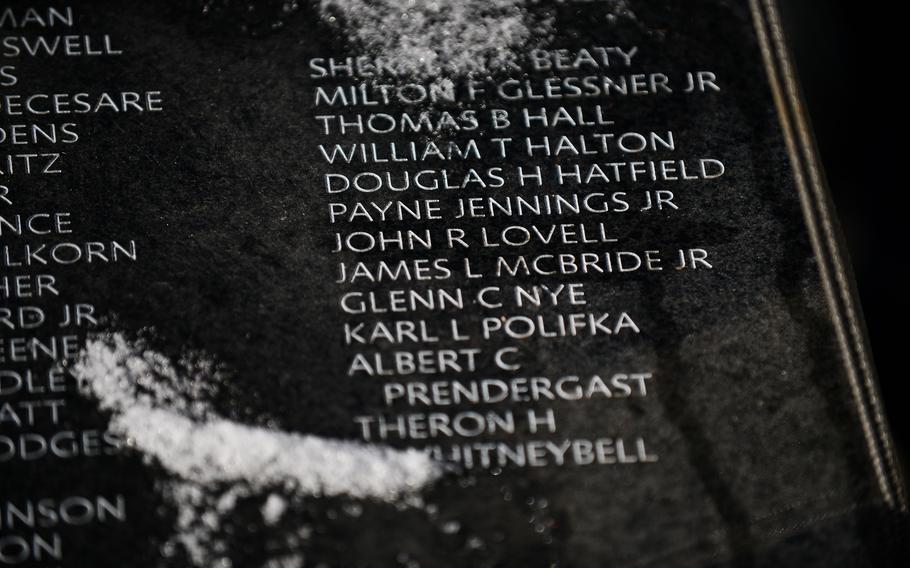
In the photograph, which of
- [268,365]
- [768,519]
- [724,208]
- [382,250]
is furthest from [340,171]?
[768,519]

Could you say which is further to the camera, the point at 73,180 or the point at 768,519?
the point at 73,180

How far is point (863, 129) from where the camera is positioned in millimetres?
4449

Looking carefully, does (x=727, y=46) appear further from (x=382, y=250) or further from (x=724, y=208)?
(x=382, y=250)

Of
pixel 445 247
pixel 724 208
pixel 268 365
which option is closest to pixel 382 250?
pixel 445 247

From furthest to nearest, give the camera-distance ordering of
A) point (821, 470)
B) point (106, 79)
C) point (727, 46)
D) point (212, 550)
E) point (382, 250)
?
point (727, 46) → point (106, 79) → point (382, 250) → point (821, 470) → point (212, 550)

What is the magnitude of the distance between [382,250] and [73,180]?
0.75 meters

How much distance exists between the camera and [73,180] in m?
3.04

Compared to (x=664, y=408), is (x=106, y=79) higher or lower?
higher

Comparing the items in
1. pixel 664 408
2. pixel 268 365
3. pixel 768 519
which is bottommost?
pixel 768 519

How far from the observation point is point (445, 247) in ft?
9.92

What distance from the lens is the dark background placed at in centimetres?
424

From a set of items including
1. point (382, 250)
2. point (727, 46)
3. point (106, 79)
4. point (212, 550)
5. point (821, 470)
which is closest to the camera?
point (212, 550)

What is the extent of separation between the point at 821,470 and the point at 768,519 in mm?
179

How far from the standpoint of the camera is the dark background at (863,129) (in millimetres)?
4242
